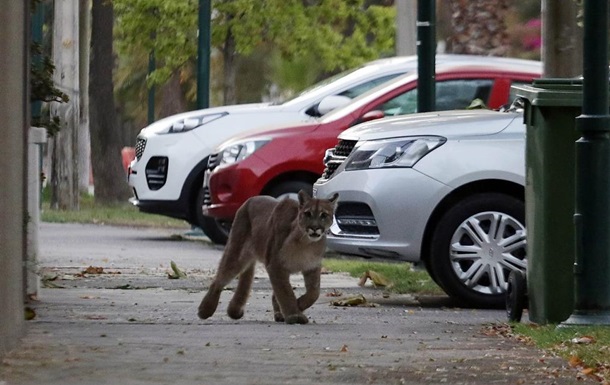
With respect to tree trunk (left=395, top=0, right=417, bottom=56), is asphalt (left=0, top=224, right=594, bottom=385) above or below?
below

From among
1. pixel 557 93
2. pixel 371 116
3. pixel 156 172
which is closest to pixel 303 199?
pixel 557 93

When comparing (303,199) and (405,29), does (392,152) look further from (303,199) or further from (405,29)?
(405,29)

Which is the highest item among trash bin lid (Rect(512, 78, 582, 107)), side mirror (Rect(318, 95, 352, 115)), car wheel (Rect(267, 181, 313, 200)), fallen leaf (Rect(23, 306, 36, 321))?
trash bin lid (Rect(512, 78, 582, 107))

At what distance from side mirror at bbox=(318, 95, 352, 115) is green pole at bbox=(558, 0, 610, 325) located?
705cm

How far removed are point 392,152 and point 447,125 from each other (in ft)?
1.41

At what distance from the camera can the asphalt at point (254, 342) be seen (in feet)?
25.5

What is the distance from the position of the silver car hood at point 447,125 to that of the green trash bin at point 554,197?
1940 mm

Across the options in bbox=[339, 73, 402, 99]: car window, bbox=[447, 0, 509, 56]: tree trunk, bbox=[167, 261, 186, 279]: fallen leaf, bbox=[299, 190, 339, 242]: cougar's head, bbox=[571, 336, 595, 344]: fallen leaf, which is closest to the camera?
bbox=[571, 336, 595, 344]: fallen leaf

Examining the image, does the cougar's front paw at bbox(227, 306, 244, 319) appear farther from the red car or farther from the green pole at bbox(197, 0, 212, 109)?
the green pole at bbox(197, 0, 212, 109)

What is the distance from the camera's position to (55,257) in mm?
16719

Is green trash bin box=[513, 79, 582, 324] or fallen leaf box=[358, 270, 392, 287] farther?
fallen leaf box=[358, 270, 392, 287]

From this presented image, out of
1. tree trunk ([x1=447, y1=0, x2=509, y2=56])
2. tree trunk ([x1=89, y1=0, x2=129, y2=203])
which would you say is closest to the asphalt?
tree trunk ([x1=447, y1=0, x2=509, y2=56])

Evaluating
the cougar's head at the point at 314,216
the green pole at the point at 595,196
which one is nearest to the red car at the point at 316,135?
the cougar's head at the point at 314,216

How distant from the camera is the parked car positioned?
11930 millimetres
